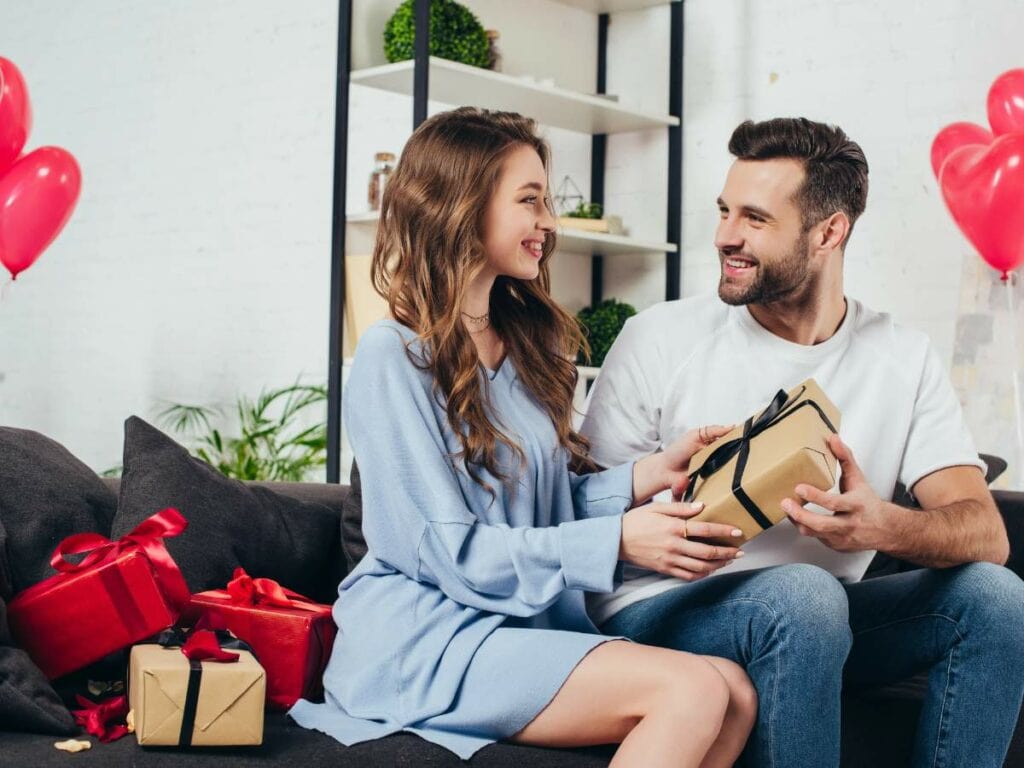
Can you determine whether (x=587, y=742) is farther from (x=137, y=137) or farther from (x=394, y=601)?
(x=137, y=137)

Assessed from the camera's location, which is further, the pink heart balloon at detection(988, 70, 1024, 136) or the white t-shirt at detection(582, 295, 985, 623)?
the pink heart balloon at detection(988, 70, 1024, 136)

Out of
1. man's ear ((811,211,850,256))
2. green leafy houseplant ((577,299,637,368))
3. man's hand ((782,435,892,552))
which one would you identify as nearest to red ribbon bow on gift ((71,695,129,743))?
man's hand ((782,435,892,552))

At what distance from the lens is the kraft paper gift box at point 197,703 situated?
1579 mm

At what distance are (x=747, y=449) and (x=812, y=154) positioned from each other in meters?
0.78

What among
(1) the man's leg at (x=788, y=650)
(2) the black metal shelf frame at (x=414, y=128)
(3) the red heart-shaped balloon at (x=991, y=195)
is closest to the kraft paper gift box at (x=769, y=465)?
(1) the man's leg at (x=788, y=650)

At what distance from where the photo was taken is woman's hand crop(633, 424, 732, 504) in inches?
75.1

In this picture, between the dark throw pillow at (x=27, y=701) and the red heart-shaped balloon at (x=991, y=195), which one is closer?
the dark throw pillow at (x=27, y=701)

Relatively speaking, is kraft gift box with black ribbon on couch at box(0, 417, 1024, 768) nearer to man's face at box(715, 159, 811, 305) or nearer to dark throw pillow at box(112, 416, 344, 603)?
dark throw pillow at box(112, 416, 344, 603)

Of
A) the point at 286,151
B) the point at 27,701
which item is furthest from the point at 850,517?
the point at 286,151

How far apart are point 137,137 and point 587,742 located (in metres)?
4.19

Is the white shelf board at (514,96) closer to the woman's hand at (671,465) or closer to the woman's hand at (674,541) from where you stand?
the woman's hand at (671,465)

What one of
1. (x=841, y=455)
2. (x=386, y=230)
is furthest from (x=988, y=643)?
(x=386, y=230)

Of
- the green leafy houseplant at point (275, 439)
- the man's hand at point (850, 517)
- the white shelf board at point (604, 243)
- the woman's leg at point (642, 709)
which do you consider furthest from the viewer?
the green leafy houseplant at point (275, 439)

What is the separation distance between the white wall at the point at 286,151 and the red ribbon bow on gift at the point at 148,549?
197 centimetres
